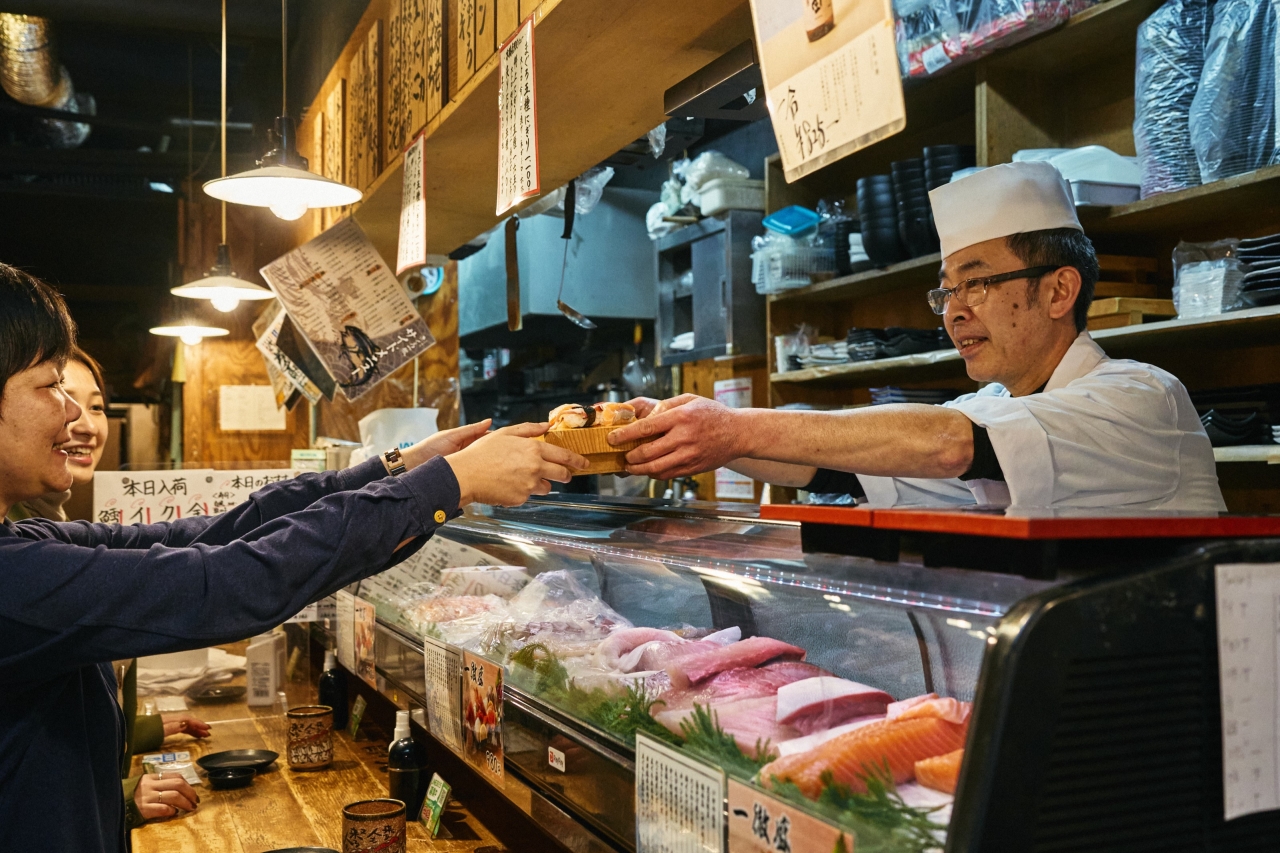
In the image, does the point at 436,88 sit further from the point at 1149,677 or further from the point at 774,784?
the point at 1149,677

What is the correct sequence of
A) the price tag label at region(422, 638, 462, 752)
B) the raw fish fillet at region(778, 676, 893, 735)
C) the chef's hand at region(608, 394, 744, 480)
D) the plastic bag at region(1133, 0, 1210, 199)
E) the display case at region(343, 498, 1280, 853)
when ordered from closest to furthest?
the display case at region(343, 498, 1280, 853)
the raw fish fillet at region(778, 676, 893, 735)
the chef's hand at region(608, 394, 744, 480)
the price tag label at region(422, 638, 462, 752)
the plastic bag at region(1133, 0, 1210, 199)

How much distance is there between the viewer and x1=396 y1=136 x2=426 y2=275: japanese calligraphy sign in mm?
2955

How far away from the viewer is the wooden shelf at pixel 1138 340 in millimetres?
2773

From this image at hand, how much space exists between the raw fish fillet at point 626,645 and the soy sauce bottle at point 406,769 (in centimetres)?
74

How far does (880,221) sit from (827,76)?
2813mm

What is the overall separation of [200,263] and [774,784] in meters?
6.84

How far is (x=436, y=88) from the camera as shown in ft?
9.88

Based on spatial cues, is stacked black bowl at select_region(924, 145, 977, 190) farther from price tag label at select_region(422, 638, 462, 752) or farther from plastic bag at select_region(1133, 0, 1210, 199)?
price tag label at select_region(422, 638, 462, 752)

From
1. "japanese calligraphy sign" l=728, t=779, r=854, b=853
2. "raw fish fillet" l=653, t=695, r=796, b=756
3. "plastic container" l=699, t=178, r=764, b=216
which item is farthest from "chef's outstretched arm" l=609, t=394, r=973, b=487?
"plastic container" l=699, t=178, r=764, b=216

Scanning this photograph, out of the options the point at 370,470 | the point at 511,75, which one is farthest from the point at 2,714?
the point at 511,75

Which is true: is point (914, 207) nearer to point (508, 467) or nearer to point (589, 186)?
point (589, 186)

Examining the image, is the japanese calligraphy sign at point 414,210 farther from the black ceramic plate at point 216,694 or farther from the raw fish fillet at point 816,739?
the raw fish fillet at point 816,739

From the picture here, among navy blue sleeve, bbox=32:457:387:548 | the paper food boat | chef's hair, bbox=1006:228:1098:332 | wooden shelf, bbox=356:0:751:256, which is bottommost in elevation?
navy blue sleeve, bbox=32:457:387:548

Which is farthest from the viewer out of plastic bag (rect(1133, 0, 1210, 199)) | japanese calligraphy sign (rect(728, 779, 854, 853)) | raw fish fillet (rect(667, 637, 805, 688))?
plastic bag (rect(1133, 0, 1210, 199))
